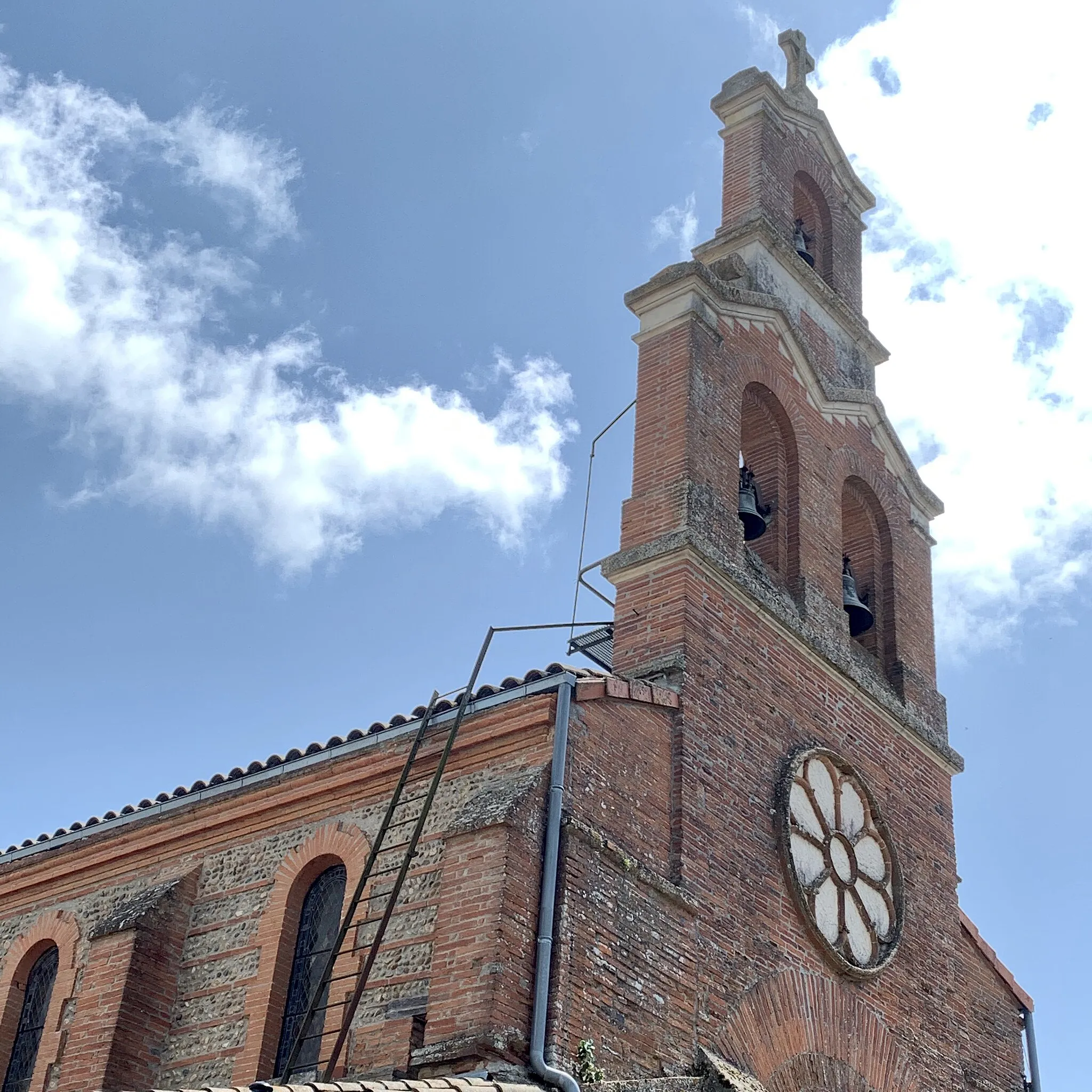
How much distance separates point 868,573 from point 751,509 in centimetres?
265

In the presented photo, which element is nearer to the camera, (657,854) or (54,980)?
(657,854)

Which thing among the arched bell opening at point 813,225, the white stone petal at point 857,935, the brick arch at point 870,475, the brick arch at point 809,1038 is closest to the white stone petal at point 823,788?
the white stone petal at point 857,935

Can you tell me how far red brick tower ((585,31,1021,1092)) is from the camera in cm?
1331

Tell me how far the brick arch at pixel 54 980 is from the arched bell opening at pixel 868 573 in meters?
9.02

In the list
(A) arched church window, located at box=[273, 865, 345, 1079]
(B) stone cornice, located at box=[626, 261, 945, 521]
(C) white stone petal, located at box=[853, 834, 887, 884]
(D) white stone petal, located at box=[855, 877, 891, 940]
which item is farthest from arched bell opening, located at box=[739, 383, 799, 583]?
(A) arched church window, located at box=[273, 865, 345, 1079]

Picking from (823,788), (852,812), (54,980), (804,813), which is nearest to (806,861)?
(804,813)

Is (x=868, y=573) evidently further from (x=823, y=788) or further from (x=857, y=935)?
(x=857, y=935)

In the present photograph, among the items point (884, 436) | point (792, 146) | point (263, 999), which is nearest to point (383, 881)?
point (263, 999)

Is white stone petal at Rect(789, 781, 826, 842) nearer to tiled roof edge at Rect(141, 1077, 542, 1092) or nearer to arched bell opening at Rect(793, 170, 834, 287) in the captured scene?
tiled roof edge at Rect(141, 1077, 542, 1092)

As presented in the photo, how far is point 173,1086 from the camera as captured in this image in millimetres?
13172

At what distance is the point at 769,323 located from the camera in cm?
1716

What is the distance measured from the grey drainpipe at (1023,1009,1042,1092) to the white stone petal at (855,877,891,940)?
289cm

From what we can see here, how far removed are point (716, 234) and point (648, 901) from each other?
30.4 ft

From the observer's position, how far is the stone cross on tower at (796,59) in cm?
2080
